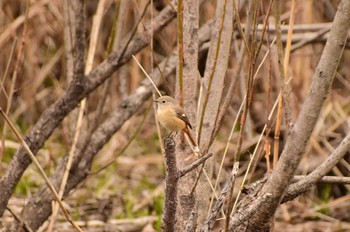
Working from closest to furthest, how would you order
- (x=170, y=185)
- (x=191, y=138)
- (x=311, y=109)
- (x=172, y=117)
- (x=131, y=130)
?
(x=311, y=109), (x=170, y=185), (x=172, y=117), (x=191, y=138), (x=131, y=130)

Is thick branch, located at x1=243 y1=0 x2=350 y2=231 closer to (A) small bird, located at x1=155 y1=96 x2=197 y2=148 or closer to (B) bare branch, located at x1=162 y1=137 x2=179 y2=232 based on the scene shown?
(B) bare branch, located at x1=162 y1=137 x2=179 y2=232

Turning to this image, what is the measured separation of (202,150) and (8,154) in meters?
2.70

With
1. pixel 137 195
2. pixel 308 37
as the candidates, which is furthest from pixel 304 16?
pixel 137 195

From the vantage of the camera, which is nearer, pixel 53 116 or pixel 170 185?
pixel 170 185

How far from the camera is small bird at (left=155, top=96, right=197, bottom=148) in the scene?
7.56ft

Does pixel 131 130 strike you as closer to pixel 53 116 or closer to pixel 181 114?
pixel 53 116

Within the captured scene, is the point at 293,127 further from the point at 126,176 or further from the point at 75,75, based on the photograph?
the point at 126,176

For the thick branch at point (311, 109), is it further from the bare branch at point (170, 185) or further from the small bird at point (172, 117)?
the small bird at point (172, 117)

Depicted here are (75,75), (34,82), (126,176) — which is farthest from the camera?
(34,82)

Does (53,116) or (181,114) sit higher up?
(53,116)

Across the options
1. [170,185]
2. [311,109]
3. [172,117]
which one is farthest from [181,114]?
[311,109]

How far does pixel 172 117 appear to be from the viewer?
2.30 meters

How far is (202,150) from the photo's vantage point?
2469mm

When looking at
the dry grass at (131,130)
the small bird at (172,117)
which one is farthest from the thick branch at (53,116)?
the small bird at (172,117)
